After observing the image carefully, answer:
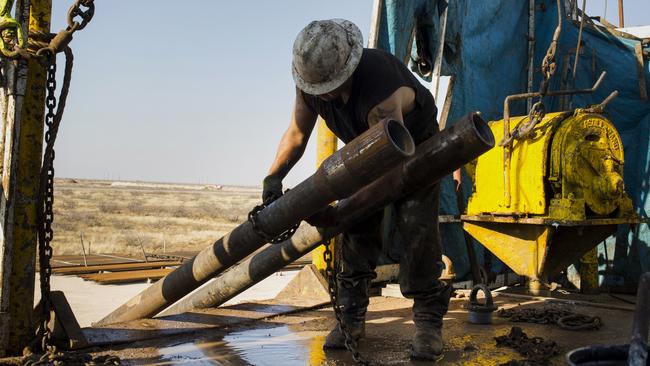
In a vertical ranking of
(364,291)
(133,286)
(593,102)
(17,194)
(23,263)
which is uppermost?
(593,102)

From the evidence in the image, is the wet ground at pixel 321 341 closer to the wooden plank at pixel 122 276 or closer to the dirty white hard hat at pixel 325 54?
the dirty white hard hat at pixel 325 54

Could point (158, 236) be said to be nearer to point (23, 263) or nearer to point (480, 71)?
point (480, 71)

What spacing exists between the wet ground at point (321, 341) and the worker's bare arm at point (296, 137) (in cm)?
117

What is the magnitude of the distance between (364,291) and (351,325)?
0.24m

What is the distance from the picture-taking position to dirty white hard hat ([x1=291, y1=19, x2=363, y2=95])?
319cm

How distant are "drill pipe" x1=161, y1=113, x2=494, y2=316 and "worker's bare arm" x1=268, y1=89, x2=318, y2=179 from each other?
1.40 ft

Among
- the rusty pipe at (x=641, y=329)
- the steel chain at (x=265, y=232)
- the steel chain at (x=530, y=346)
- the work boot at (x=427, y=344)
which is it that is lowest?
the steel chain at (x=530, y=346)

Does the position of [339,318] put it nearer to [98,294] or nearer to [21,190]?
[21,190]

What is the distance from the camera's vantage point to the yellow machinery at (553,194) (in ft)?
19.2

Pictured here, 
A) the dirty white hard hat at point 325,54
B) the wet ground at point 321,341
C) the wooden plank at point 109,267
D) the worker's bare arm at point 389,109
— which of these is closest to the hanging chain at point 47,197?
the wet ground at point 321,341

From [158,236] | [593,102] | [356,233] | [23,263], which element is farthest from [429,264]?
[158,236]

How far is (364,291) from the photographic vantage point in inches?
166

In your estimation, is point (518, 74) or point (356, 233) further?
point (518, 74)

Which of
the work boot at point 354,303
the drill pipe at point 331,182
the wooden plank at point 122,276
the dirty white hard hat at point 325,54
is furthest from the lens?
the wooden plank at point 122,276
